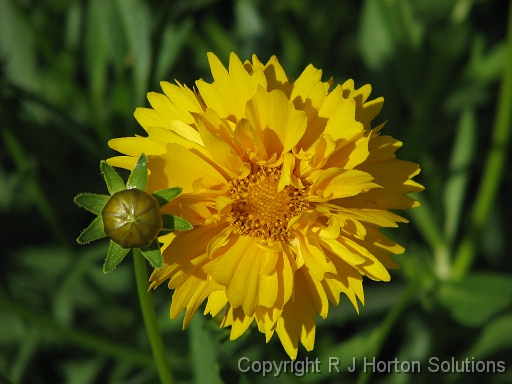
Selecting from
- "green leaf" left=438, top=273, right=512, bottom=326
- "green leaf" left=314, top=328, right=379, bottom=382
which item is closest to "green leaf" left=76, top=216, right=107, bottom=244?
"green leaf" left=314, top=328, right=379, bottom=382

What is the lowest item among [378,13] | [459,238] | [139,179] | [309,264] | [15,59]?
[459,238]

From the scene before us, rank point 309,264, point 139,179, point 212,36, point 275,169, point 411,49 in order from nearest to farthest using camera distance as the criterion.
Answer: point 139,179 → point 309,264 → point 275,169 → point 411,49 → point 212,36

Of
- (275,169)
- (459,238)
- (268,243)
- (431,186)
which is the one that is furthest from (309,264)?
(459,238)

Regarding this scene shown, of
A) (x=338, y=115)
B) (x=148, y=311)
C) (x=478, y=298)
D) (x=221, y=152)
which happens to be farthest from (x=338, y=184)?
(x=478, y=298)

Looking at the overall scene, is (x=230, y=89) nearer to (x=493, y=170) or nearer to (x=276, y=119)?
(x=276, y=119)

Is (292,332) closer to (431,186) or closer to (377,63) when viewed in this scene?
(431,186)
